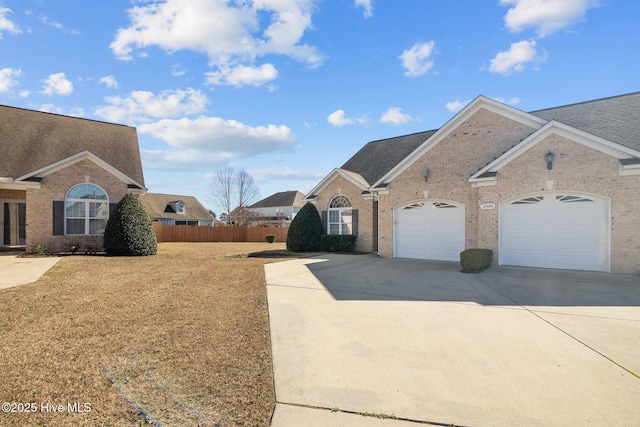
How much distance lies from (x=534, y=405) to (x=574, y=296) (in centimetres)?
563

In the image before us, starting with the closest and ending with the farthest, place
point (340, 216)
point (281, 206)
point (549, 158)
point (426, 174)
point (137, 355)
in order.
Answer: point (137, 355) < point (549, 158) < point (426, 174) < point (340, 216) < point (281, 206)

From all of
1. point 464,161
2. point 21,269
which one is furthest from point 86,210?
point 464,161

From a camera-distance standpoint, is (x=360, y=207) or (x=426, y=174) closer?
(x=426, y=174)

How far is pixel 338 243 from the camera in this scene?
59.5 feet

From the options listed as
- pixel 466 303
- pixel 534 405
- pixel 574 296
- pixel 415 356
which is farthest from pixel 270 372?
pixel 574 296

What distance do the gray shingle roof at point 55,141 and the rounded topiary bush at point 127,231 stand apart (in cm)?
351

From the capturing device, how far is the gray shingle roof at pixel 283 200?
58.5 meters

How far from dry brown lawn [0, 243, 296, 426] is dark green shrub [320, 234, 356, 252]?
997cm

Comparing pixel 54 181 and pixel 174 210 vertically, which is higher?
pixel 54 181

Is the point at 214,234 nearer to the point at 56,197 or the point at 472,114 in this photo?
the point at 56,197

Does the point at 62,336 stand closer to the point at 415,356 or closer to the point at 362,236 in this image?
the point at 415,356

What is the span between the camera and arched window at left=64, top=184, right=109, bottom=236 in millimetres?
15773

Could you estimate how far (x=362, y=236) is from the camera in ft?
60.2

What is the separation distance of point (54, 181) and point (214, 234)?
1686cm
